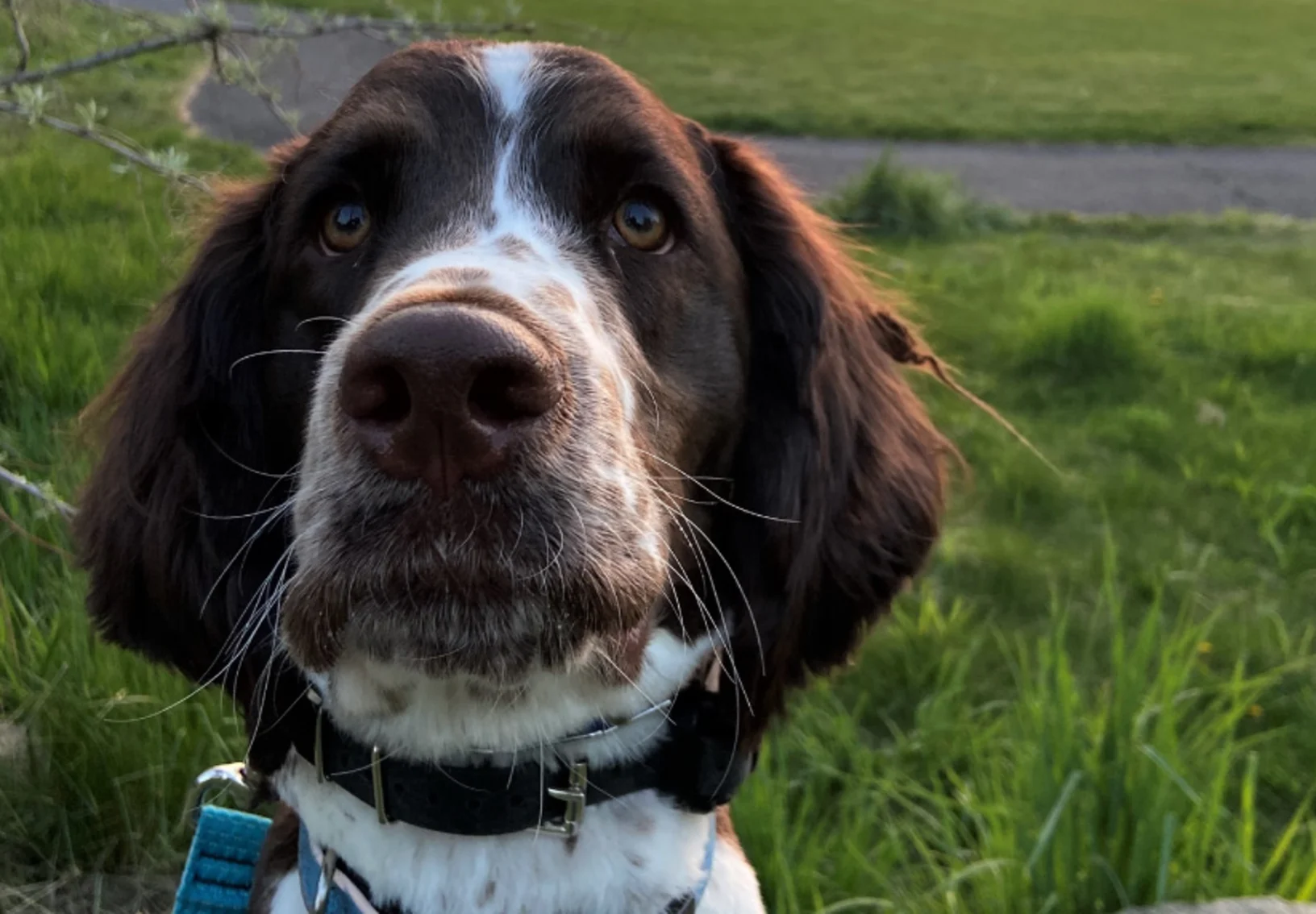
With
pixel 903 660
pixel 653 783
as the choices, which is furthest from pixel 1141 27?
pixel 653 783

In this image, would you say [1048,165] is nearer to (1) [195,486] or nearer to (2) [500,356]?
Result: (1) [195,486]

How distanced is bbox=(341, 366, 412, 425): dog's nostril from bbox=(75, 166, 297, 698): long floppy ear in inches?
23.5

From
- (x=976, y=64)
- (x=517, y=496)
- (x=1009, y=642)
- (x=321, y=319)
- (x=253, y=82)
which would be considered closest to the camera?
(x=517, y=496)

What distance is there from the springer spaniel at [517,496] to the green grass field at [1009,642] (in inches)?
23.6

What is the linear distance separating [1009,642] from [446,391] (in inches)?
110

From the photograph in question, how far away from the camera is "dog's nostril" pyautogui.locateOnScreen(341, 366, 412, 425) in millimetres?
1186

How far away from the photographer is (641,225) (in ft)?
6.06

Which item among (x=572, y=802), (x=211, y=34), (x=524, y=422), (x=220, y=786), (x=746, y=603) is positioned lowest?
(x=220, y=786)

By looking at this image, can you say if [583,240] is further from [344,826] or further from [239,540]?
[344,826]

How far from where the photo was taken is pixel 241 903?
1984 millimetres

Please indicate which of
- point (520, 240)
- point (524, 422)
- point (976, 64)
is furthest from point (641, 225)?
point (976, 64)

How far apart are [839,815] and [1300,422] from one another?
136 inches

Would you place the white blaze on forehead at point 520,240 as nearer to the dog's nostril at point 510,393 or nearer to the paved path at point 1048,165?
the dog's nostril at point 510,393

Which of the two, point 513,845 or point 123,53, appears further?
point 123,53
